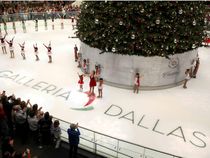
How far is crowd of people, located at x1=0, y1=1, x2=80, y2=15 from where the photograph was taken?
29663mm

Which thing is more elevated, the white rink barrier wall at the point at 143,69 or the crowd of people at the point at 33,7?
the crowd of people at the point at 33,7

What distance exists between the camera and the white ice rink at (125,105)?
1216 centimetres

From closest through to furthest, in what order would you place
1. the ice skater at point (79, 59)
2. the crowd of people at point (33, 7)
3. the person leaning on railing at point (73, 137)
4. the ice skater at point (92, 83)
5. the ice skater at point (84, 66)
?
the person leaning on railing at point (73, 137)
the ice skater at point (92, 83)
the ice skater at point (84, 66)
the ice skater at point (79, 59)
the crowd of people at point (33, 7)

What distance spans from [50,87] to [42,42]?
8.72 m

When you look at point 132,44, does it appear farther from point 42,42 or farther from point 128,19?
point 42,42

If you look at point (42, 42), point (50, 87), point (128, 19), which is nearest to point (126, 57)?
point (128, 19)

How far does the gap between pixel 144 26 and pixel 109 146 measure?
→ 7463mm

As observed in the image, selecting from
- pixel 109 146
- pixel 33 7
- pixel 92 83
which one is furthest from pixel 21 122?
pixel 33 7

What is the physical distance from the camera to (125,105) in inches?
575

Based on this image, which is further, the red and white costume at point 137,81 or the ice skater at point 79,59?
the ice skater at point 79,59

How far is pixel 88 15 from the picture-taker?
16.7 m

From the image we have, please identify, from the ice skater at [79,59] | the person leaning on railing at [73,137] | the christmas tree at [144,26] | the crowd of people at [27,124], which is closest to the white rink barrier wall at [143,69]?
the christmas tree at [144,26]

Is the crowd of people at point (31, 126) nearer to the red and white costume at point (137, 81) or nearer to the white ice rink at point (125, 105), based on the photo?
the white ice rink at point (125, 105)

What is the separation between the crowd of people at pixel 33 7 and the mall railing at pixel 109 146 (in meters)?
21.7
